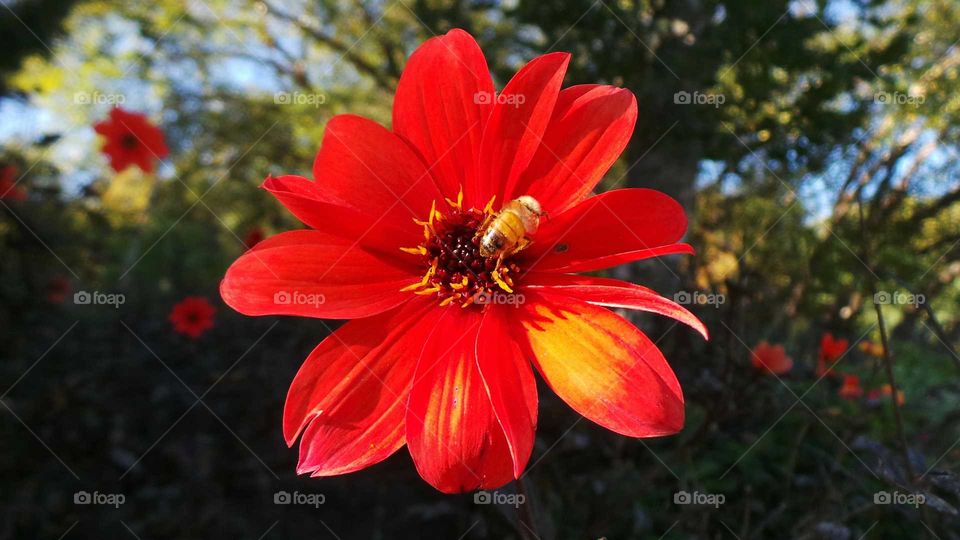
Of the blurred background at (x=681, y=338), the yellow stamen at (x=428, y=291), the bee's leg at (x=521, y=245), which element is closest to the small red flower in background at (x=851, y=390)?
the blurred background at (x=681, y=338)

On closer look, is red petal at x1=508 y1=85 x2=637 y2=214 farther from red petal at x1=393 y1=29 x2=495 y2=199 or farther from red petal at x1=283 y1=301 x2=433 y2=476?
red petal at x1=283 y1=301 x2=433 y2=476

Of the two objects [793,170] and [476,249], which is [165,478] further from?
[793,170]

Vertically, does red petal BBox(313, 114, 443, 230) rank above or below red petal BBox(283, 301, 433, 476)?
above

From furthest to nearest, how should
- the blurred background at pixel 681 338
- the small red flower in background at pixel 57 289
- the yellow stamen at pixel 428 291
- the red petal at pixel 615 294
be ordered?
the small red flower in background at pixel 57 289 → the blurred background at pixel 681 338 → the yellow stamen at pixel 428 291 → the red petal at pixel 615 294

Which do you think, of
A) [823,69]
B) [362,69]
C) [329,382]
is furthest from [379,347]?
[362,69]

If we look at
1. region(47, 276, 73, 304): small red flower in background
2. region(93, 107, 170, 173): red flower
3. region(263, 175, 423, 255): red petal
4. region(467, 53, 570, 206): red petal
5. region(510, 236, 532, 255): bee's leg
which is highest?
region(93, 107, 170, 173): red flower

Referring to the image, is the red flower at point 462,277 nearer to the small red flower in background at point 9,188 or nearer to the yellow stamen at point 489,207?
the yellow stamen at point 489,207

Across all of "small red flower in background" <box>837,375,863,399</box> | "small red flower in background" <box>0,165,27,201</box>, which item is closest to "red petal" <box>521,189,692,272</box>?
"small red flower in background" <box>837,375,863,399</box>
